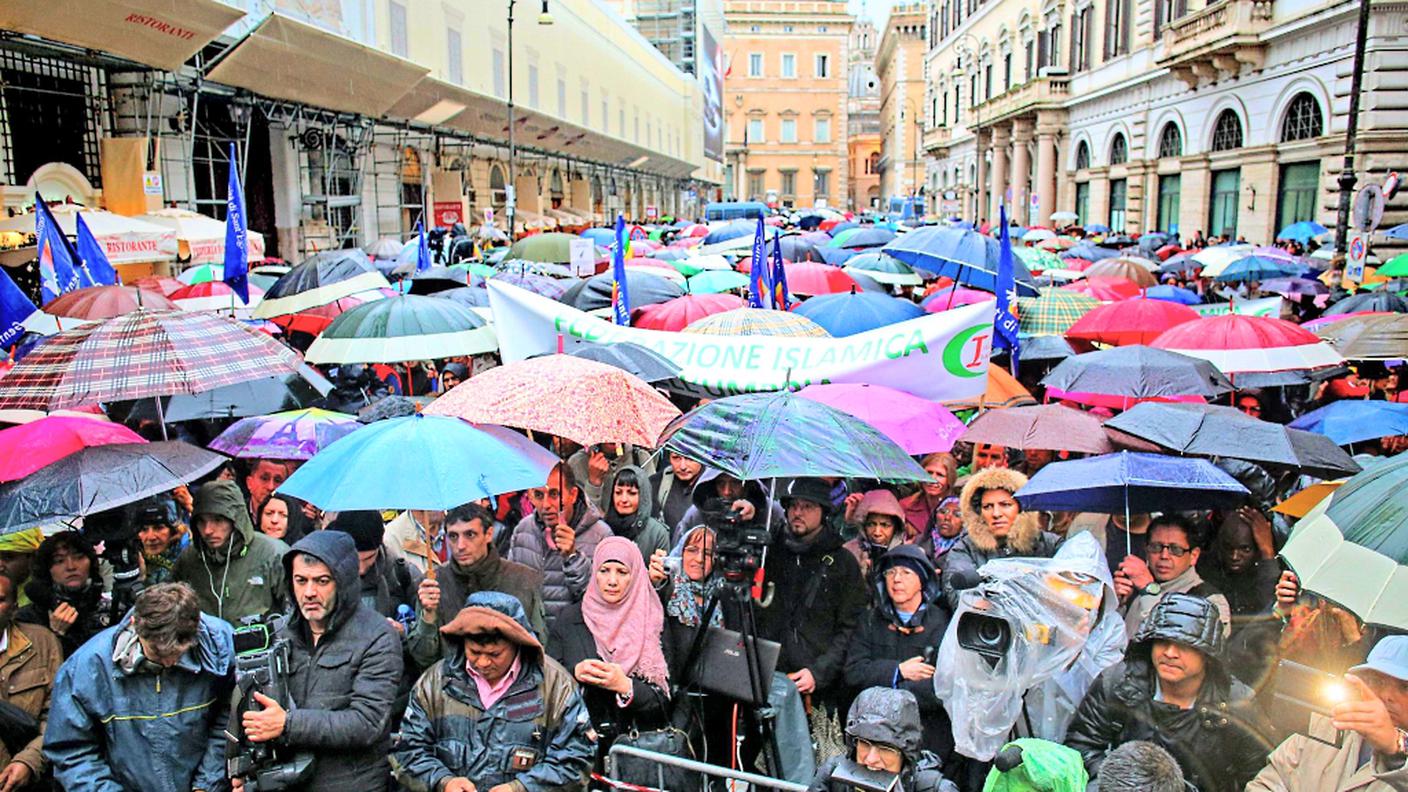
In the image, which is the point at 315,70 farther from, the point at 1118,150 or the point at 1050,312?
the point at 1118,150

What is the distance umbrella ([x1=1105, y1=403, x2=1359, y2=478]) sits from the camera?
5633 mm

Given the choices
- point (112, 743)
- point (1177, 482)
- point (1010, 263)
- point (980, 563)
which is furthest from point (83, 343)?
point (1010, 263)

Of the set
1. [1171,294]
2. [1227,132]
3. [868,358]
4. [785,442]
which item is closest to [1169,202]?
[1227,132]

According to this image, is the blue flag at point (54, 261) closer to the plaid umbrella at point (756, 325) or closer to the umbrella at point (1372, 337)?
the plaid umbrella at point (756, 325)

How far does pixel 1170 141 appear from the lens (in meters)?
32.2

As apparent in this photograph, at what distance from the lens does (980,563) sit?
17.8 feet

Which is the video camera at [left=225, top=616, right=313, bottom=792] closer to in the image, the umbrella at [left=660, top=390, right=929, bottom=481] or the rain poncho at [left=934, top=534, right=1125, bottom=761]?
the umbrella at [left=660, top=390, right=929, bottom=481]

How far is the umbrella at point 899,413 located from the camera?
6.32 metres

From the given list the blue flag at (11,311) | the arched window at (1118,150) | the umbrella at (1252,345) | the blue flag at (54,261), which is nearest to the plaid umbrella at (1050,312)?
the umbrella at (1252,345)

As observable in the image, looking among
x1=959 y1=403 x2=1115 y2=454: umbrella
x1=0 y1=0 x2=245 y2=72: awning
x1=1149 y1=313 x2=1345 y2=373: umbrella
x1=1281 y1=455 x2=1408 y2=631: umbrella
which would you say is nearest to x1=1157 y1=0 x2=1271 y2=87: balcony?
x1=1149 y1=313 x2=1345 y2=373: umbrella

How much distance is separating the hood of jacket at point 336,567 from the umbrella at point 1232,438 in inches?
159

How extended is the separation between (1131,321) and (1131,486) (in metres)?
4.62

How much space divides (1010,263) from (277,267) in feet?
42.5

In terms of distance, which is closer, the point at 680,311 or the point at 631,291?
A: the point at 680,311
